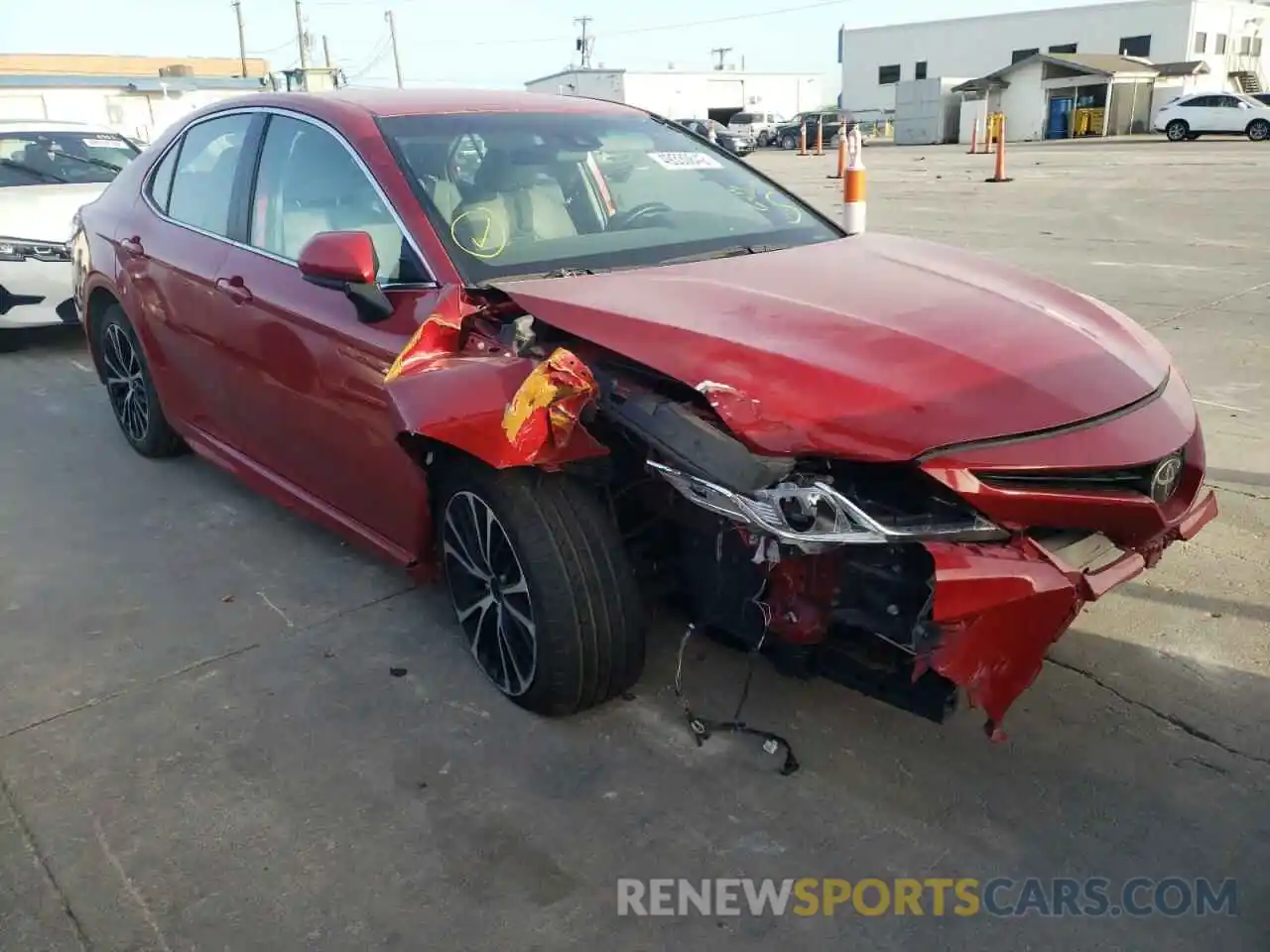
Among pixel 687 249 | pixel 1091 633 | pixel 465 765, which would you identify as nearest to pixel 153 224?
pixel 687 249

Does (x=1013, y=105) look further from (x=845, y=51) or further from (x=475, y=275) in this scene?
(x=475, y=275)

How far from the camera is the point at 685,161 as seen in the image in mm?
3844

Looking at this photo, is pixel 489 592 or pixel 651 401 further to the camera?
pixel 489 592

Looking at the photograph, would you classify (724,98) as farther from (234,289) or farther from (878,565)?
(878,565)

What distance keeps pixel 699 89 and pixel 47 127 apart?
189ft

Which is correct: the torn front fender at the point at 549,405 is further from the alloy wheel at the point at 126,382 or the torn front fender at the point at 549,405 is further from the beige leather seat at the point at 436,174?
the alloy wheel at the point at 126,382

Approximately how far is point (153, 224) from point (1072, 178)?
61.3 ft

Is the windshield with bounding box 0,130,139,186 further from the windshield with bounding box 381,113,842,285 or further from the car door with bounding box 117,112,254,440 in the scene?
the windshield with bounding box 381,113,842,285

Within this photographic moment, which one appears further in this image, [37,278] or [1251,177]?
[1251,177]

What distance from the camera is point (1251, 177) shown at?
1797cm

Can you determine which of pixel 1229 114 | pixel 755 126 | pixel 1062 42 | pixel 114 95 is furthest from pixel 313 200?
pixel 1062 42

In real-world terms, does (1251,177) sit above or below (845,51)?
below

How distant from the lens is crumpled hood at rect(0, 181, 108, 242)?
7273 millimetres

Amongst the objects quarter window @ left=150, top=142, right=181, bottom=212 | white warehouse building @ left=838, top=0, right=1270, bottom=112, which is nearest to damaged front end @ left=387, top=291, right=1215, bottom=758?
quarter window @ left=150, top=142, right=181, bottom=212
